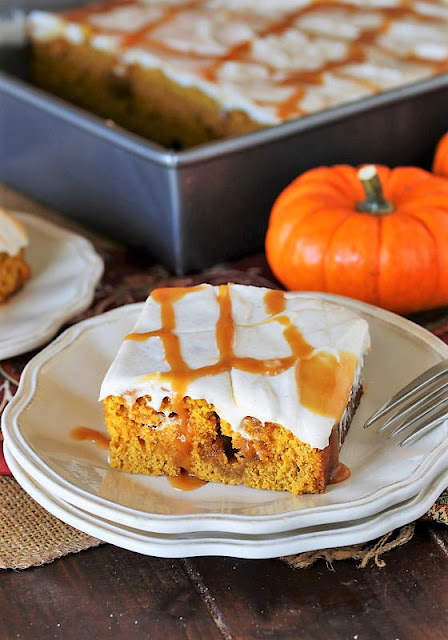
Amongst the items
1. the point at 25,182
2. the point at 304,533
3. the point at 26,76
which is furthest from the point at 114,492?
the point at 26,76

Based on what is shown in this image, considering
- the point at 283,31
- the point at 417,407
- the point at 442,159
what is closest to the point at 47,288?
the point at 417,407

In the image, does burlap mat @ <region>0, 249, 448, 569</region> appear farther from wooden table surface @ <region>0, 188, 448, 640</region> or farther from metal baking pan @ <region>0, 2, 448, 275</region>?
metal baking pan @ <region>0, 2, 448, 275</region>

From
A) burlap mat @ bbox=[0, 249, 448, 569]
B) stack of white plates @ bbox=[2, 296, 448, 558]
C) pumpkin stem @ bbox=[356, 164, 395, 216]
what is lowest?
burlap mat @ bbox=[0, 249, 448, 569]

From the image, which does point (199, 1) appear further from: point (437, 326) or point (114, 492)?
point (114, 492)

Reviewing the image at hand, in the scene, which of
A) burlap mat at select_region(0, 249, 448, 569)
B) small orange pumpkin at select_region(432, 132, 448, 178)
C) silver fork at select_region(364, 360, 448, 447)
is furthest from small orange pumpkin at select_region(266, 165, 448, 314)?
silver fork at select_region(364, 360, 448, 447)

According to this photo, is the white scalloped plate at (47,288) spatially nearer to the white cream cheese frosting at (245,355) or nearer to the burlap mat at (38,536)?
the burlap mat at (38,536)

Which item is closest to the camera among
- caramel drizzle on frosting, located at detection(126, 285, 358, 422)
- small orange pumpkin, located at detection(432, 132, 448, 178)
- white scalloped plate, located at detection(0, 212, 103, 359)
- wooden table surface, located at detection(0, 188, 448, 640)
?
wooden table surface, located at detection(0, 188, 448, 640)

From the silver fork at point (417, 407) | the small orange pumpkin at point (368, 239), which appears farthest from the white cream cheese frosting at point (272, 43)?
the silver fork at point (417, 407)
